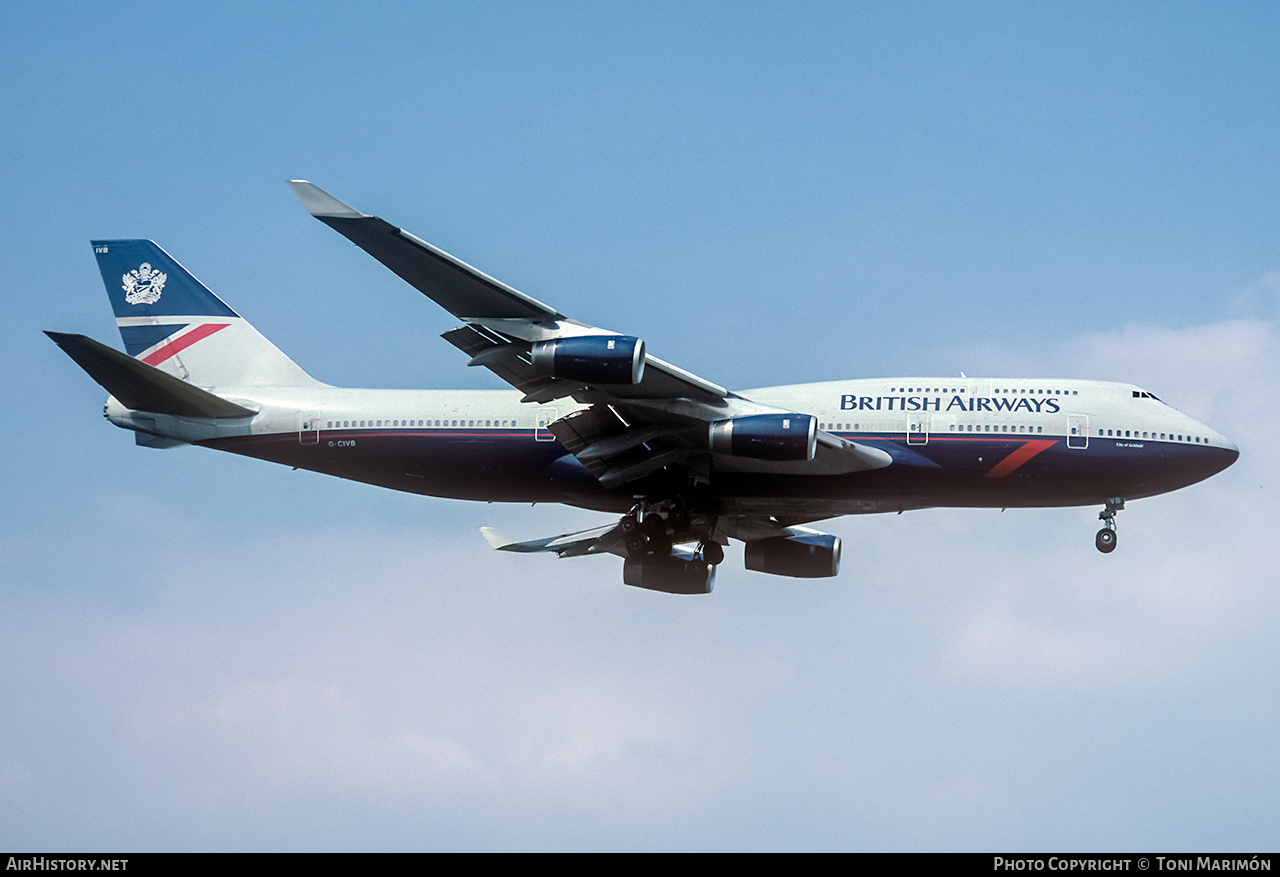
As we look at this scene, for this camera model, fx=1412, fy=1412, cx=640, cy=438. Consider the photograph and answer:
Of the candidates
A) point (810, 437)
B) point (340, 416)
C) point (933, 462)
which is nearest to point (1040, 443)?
point (933, 462)

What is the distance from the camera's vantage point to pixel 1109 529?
109 ft

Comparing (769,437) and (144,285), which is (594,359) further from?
(144,285)

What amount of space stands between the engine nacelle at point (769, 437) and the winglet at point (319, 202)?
9.06m

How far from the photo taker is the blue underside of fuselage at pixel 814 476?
32531 millimetres

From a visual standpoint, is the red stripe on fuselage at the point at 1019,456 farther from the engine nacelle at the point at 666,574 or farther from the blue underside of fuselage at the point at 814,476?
the engine nacelle at the point at 666,574

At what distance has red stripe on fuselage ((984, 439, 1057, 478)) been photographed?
107ft

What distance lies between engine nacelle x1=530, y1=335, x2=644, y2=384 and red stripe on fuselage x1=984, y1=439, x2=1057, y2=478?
9.27 metres

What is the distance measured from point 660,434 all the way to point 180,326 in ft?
50.0

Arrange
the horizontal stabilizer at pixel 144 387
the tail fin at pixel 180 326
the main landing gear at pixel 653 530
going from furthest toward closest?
the tail fin at pixel 180 326 → the main landing gear at pixel 653 530 → the horizontal stabilizer at pixel 144 387

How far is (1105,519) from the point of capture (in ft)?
110

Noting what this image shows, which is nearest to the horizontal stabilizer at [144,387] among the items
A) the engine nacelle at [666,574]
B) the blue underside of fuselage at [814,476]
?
the blue underside of fuselage at [814,476]

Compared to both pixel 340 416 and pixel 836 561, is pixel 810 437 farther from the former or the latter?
pixel 340 416

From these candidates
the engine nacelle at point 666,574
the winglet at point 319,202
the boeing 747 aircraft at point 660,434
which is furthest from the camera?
the engine nacelle at point 666,574
